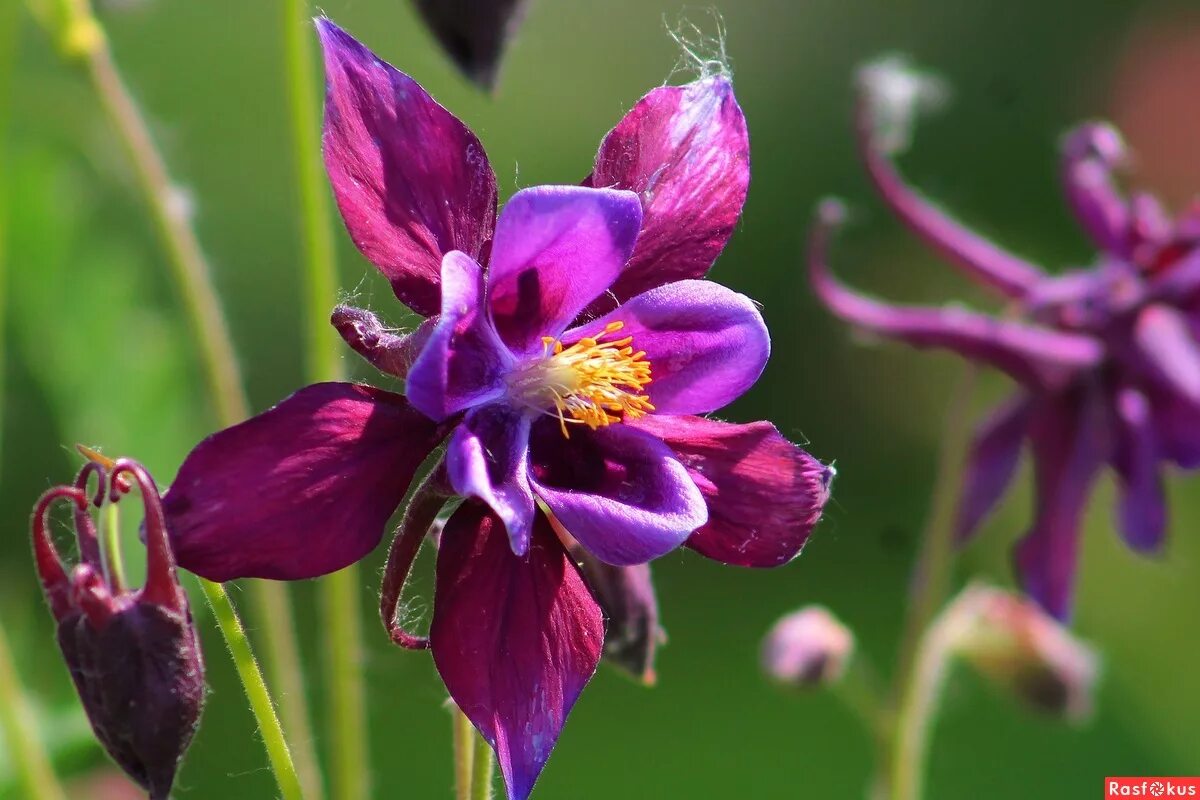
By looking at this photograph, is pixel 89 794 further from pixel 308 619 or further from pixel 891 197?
pixel 308 619

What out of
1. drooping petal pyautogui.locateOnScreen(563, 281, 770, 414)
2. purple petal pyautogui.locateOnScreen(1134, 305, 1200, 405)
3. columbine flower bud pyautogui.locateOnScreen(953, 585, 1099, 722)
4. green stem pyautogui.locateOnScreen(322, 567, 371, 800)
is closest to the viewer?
drooping petal pyautogui.locateOnScreen(563, 281, 770, 414)

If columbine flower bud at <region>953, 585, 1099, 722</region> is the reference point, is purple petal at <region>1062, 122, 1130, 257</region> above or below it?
above

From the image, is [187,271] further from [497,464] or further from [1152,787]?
[1152,787]

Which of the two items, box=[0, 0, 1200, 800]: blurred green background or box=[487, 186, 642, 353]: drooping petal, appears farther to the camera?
box=[0, 0, 1200, 800]: blurred green background

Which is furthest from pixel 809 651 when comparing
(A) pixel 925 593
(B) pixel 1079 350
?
(B) pixel 1079 350

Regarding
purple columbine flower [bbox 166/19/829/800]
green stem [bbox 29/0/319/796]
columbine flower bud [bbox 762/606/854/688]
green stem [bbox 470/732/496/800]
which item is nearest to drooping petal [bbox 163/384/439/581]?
purple columbine flower [bbox 166/19/829/800]

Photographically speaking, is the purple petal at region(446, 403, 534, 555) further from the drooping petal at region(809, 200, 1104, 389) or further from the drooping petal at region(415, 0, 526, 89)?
the drooping petal at region(809, 200, 1104, 389)

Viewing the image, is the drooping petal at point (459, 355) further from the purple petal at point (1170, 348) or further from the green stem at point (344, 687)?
the purple petal at point (1170, 348)
